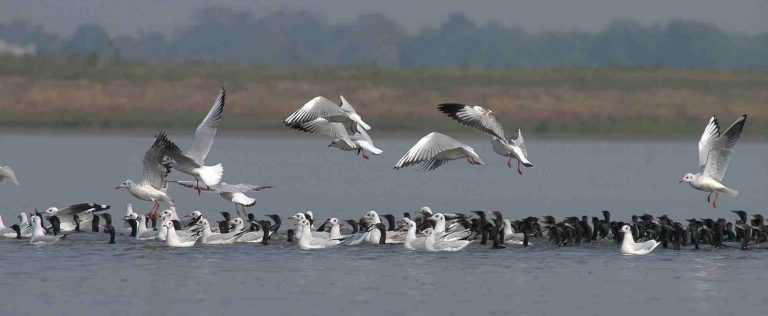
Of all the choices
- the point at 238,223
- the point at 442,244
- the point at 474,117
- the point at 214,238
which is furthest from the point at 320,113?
the point at 442,244

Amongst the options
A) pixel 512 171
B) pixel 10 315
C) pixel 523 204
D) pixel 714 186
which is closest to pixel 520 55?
pixel 512 171

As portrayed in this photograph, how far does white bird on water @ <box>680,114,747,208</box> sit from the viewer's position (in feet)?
86.0

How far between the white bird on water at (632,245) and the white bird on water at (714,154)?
1.88 meters

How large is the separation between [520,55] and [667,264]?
69.5m

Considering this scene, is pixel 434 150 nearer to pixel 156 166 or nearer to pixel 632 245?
pixel 632 245

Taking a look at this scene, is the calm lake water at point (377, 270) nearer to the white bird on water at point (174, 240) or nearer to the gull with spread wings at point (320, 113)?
the white bird on water at point (174, 240)

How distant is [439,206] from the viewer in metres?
34.8

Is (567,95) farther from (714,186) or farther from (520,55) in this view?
(714,186)

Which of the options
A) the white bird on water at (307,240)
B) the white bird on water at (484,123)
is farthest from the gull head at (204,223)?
the white bird on water at (484,123)

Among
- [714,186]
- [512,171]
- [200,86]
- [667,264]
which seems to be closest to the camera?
[667,264]

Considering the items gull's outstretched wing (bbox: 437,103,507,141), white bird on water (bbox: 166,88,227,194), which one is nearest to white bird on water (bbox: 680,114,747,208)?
gull's outstretched wing (bbox: 437,103,507,141)

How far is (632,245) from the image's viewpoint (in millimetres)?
24766

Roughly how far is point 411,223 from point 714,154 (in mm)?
4858

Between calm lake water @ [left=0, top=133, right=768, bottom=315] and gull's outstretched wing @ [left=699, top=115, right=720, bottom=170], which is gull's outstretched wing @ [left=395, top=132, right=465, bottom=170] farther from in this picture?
gull's outstretched wing @ [left=699, top=115, right=720, bottom=170]
